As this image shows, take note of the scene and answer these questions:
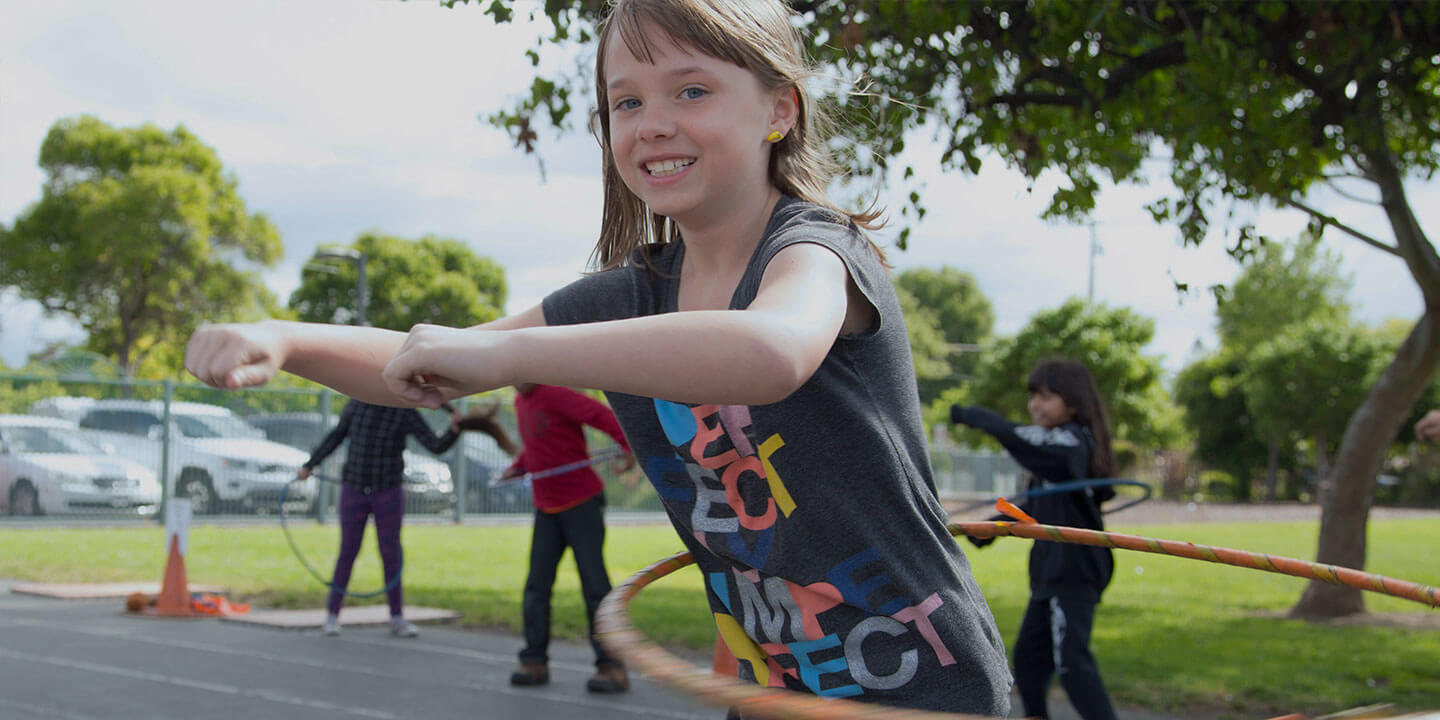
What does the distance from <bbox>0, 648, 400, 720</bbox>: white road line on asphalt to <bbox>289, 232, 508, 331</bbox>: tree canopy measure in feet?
140

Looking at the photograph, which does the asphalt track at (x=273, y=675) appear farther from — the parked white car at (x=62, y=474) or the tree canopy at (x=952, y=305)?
the tree canopy at (x=952, y=305)

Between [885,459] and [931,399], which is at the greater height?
[931,399]

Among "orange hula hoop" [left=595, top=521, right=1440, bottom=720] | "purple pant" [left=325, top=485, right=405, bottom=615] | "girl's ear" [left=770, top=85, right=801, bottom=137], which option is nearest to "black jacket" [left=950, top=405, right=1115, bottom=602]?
"orange hula hoop" [left=595, top=521, right=1440, bottom=720]

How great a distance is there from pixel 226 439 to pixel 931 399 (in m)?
56.4

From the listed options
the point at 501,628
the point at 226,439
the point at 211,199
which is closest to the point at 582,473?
the point at 501,628

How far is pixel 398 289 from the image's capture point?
168ft

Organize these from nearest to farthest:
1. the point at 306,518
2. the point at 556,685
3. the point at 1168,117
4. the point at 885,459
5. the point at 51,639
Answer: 1. the point at 885,459
2. the point at 556,685
3. the point at 51,639
4. the point at 1168,117
5. the point at 306,518

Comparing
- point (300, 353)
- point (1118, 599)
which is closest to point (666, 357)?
point (300, 353)

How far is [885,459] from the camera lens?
5.80 ft

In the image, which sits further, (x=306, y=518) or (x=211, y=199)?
(x=211, y=199)

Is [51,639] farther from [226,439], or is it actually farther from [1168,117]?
[226,439]

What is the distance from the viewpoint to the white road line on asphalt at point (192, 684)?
646cm

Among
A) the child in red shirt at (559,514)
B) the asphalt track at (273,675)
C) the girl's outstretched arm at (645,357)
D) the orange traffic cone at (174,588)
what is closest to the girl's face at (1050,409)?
the asphalt track at (273,675)

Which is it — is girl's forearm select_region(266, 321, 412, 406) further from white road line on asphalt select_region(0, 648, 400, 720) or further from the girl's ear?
white road line on asphalt select_region(0, 648, 400, 720)
